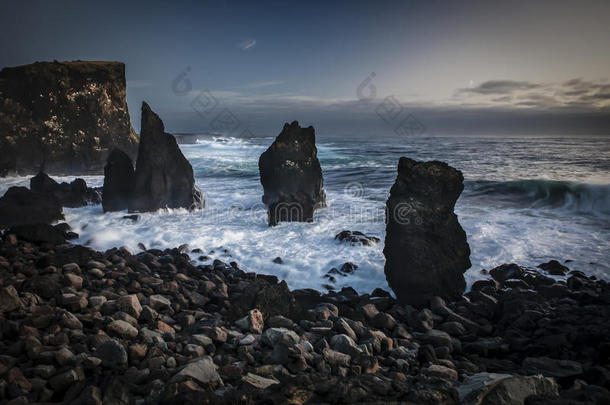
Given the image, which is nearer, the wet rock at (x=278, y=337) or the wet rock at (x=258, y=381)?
the wet rock at (x=258, y=381)

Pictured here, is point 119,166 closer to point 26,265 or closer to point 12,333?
point 26,265

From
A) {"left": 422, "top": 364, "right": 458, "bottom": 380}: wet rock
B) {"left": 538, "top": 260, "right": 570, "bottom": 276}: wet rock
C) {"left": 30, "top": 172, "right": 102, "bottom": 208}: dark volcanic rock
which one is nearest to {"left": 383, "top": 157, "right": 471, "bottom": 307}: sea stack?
{"left": 422, "top": 364, "right": 458, "bottom": 380}: wet rock

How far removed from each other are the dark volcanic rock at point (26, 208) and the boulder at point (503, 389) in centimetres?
1152

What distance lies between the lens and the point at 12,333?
3.38m

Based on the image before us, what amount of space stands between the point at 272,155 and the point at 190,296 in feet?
30.1

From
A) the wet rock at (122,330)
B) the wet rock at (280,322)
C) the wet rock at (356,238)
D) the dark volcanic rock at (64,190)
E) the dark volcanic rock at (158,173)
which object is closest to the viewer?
the wet rock at (122,330)

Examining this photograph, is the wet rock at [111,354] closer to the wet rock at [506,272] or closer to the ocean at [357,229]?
the ocean at [357,229]

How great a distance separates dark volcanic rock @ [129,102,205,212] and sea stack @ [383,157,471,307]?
981cm

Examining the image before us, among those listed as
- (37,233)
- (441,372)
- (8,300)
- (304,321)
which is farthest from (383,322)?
(37,233)

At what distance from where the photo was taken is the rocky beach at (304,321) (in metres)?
2.60

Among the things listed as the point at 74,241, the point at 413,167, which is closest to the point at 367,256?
the point at 413,167

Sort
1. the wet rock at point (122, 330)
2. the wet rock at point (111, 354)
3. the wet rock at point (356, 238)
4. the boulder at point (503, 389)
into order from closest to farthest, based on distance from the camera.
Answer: the boulder at point (503, 389), the wet rock at point (111, 354), the wet rock at point (122, 330), the wet rock at point (356, 238)

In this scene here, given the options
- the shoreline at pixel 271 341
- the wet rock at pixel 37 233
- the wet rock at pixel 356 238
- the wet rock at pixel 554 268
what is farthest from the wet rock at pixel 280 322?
the wet rock at pixel 554 268

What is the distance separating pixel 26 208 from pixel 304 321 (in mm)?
10259
